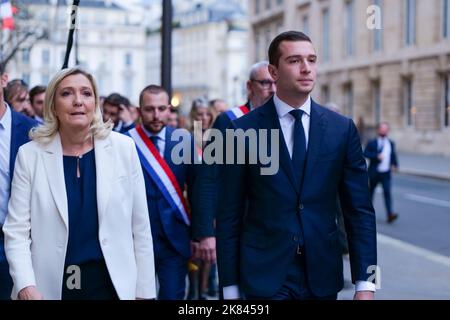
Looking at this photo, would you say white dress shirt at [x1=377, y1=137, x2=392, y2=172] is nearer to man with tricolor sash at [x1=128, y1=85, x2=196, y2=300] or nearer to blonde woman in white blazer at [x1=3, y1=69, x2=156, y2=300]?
man with tricolor sash at [x1=128, y1=85, x2=196, y2=300]

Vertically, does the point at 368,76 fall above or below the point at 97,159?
above

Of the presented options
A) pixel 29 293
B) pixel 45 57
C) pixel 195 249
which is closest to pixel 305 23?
pixel 45 57

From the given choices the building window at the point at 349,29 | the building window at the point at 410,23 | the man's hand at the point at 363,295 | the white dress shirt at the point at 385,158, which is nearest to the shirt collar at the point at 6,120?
the man's hand at the point at 363,295

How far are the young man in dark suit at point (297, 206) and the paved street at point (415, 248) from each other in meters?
3.91

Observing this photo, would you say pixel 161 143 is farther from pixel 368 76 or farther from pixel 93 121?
pixel 368 76

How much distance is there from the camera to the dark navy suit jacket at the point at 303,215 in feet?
13.7

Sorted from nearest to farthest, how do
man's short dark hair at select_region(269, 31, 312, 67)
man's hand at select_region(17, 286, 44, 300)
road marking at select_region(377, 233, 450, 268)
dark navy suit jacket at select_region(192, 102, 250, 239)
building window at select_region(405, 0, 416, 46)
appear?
man's hand at select_region(17, 286, 44, 300)
man's short dark hair at select_region(269, 31, 312, 67)
dark navy suit jacket at select_region(192, 102, 250, 239)
road marking at select_region(377, 233, 450, 268)
building window at select_region(405, 0, 416, 46)

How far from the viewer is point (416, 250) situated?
11.6 m

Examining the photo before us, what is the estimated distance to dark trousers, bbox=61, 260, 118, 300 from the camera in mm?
4160

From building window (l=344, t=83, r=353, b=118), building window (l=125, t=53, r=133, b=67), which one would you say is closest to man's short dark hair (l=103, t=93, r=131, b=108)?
building window (l=344, t=83, r=353, b=118)

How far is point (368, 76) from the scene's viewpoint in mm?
44062

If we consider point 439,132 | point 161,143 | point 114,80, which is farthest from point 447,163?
point 114,80
